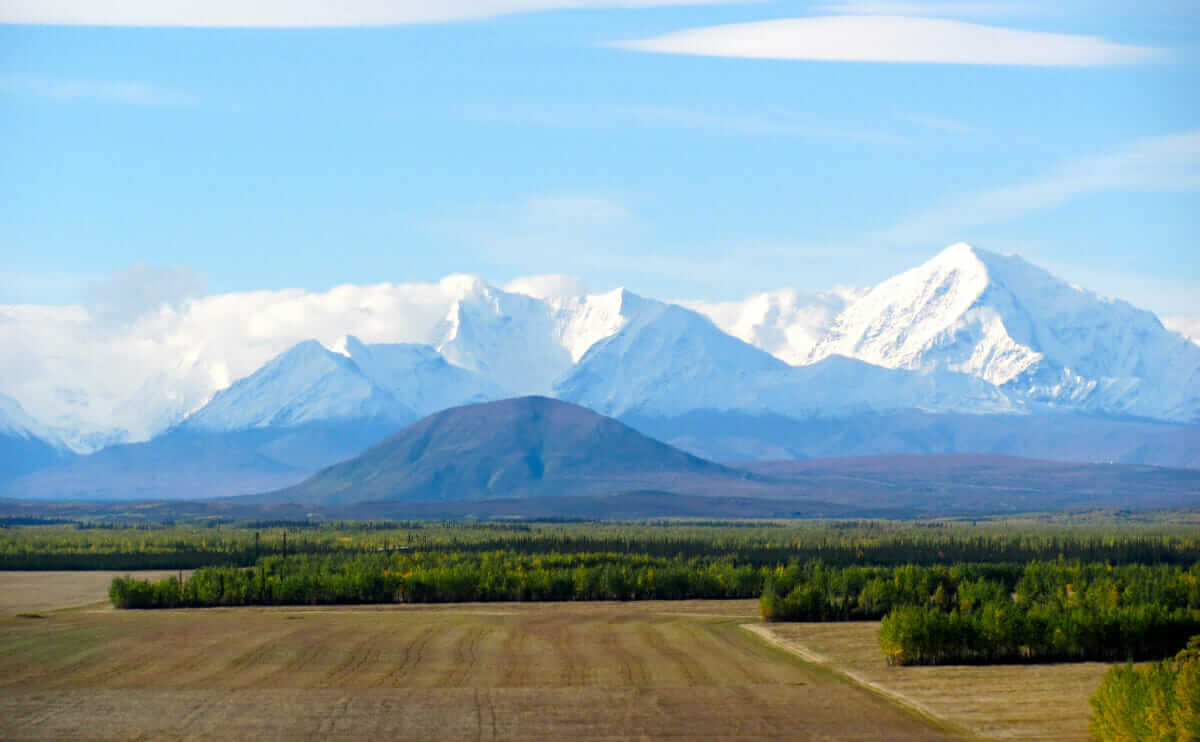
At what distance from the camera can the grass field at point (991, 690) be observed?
165 ft

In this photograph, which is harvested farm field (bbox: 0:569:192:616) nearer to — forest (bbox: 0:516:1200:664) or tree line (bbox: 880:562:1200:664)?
forest (bbox: 0:516:1200:664)

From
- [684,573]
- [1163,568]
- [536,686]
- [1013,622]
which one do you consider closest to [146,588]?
[684,573]

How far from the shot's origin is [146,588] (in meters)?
104

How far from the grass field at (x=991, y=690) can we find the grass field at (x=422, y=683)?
4.76 feet

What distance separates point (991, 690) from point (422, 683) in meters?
19.8

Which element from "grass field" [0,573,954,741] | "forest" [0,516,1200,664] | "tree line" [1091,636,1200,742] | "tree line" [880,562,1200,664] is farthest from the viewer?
"forest" [0,516,1200,664]

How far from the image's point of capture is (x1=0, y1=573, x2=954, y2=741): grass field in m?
51.0

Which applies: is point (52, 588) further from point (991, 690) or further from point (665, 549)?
point (991, 690)

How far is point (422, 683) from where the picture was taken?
60.7 metres

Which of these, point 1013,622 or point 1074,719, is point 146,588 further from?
point 1074,719

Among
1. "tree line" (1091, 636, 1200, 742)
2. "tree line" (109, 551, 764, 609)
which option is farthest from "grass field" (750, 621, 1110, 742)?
"tree line" (109, 551, 764, 609)

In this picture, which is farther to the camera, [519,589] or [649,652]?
[519,589]

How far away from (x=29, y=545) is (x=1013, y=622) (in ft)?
448

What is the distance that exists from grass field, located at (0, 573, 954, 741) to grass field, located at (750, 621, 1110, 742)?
57.1 inches
